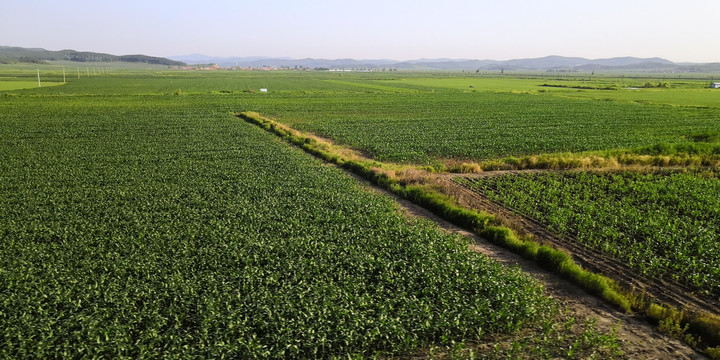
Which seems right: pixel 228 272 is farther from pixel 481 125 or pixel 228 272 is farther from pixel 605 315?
pixel 481 125

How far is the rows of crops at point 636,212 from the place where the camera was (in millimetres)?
14289

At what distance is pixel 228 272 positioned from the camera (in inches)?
492

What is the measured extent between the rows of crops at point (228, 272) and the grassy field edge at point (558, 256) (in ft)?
6.12

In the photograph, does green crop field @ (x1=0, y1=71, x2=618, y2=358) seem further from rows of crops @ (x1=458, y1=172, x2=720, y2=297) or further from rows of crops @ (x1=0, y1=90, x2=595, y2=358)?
rows of crops @ (x1=458, y1=172, x2=720, y2=297)

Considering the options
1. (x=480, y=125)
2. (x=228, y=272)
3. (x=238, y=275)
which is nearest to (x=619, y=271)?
(x=238, y=275)

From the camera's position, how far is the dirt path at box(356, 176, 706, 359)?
10344 millimetres

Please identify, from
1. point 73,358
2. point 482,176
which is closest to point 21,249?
point 73,358

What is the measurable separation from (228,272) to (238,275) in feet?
1.55

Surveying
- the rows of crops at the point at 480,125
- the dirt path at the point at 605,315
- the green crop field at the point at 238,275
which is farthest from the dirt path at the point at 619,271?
the rows of crops at the point at 480,125

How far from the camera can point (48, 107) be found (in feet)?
180

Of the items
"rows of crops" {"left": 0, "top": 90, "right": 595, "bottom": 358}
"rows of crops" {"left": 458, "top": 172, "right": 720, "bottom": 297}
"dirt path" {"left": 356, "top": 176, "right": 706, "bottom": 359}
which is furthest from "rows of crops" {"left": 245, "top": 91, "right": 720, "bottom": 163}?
"dirt path" {"left": 356, "top": 176, "right": 706, "bottom": 359}

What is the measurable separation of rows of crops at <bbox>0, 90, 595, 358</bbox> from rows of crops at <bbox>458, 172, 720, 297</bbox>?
4.97m

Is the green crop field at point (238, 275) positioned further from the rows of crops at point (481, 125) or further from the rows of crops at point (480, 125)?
the rows of crops at point (481, 125)

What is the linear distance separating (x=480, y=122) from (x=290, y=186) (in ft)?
99.3
